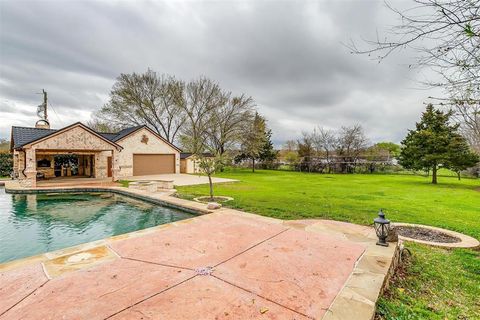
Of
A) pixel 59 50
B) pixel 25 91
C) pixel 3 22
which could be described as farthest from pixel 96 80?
pixel 3 22

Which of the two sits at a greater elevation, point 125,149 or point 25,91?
point 25,91

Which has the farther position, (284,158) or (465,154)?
(284,158)

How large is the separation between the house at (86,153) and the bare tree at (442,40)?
17.7 metres

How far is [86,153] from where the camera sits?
18.0m

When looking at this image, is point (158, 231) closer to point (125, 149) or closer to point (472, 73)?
point (472, 73)

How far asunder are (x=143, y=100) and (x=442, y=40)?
1156 inches

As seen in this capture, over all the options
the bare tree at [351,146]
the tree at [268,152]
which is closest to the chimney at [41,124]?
the tree at [268,152]

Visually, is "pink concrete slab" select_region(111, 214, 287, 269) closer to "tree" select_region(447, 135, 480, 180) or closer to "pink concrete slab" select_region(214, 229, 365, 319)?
"pink concrete slab" select_region(214, 229, 365, 319)

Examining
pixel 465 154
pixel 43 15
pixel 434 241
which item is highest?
pixel 43 15

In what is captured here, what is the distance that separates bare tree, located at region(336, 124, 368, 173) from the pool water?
2739 centimetres

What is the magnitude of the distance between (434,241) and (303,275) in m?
3.89

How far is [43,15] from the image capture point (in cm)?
940

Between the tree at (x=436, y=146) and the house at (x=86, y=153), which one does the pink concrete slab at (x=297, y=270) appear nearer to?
the house at (x=86, y=153)

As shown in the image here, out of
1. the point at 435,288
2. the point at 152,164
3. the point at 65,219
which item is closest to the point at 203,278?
the point at 435,288
